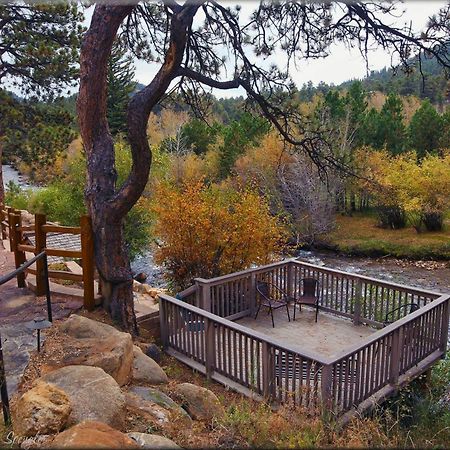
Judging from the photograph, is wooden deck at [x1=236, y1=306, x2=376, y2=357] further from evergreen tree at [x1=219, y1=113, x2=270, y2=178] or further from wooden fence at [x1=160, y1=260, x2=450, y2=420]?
evergreen tree at [x1=219, y1=113, x2=270, y2=178]

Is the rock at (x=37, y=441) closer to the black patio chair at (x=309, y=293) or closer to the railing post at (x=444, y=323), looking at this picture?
the black patio chair at (x=309, y=293)

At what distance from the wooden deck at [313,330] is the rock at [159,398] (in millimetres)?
2543

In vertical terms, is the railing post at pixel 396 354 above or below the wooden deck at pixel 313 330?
above

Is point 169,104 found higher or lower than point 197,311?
higher

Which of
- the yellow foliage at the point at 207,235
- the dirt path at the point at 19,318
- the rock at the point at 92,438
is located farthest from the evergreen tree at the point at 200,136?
the rock at the point at 92,438

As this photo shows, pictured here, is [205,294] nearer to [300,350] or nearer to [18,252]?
[300,350]

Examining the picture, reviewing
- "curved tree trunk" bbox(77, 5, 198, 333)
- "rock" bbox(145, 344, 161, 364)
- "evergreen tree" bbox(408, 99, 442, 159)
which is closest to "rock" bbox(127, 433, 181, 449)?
"rock" bbox(145, 344, 161, 364)

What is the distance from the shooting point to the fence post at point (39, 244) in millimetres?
5766

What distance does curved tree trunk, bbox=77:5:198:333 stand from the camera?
207 inches

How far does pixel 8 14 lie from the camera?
11.6 metres

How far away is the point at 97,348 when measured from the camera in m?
4.12

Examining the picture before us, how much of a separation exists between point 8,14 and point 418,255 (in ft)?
50.0

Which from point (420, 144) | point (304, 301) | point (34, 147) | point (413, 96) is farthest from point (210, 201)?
point (413, 96)

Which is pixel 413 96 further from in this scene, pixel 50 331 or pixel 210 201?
pixel 50 331
